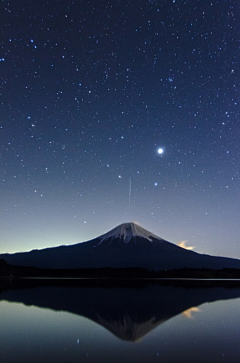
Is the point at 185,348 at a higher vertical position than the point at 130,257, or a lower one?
lower

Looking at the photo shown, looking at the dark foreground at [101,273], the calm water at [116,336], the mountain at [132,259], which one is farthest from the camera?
the mountain at [132,259]

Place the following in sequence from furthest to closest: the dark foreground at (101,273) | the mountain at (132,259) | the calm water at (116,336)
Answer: the mountain at (132,259) → the dark foreground at (101,273) → the calm water at (116,336)

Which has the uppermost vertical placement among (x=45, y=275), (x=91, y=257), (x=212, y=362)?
(x=91, y=257)

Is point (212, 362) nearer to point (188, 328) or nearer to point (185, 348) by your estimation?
point (185, 348)

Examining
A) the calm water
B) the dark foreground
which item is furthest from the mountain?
the calm water

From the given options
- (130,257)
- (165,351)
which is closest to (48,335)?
(165,351)

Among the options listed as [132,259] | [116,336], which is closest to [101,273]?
[132,259]

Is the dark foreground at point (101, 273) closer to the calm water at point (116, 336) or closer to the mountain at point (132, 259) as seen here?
the mountain at point (132, 259)

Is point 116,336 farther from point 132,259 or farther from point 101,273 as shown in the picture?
point 132,259

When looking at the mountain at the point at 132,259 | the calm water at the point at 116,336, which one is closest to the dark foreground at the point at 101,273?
the mountain at the point at 132,259

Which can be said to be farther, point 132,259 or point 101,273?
point 132,259

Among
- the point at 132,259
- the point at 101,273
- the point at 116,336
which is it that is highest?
the point at 132,259
